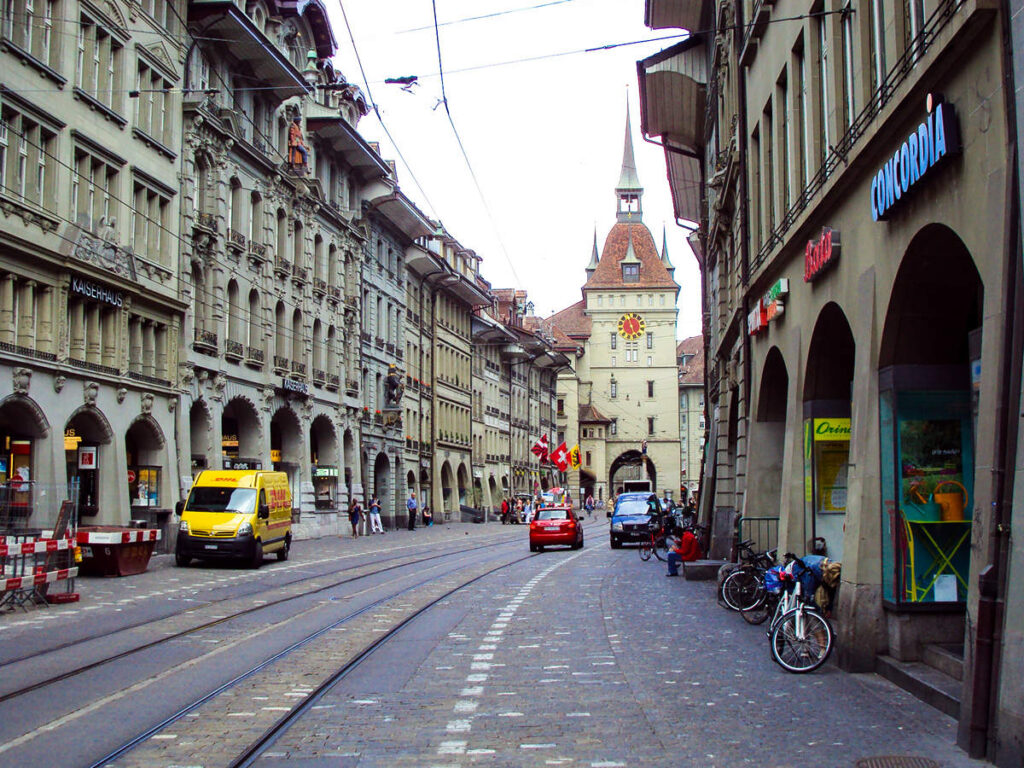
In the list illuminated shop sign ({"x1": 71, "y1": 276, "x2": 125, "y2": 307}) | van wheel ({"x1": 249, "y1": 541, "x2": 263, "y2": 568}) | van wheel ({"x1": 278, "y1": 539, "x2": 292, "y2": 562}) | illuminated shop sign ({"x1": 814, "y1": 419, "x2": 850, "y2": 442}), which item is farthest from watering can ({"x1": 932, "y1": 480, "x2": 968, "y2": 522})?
van wheel ({"x1": 278, "y1": 539, "x2": 292, "y2": 562})

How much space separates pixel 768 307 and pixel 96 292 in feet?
60.8

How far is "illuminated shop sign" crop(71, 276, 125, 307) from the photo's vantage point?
99.3 feet

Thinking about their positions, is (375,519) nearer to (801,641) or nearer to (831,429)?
(831,429)

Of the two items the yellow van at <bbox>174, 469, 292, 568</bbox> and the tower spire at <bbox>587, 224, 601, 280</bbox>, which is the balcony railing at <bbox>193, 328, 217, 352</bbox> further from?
the tower spire at <bbox>587, 224, 601, 280</bbox>

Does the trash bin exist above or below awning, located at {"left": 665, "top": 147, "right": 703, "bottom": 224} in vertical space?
below

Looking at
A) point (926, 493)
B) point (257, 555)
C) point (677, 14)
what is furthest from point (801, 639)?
point (677, 14)

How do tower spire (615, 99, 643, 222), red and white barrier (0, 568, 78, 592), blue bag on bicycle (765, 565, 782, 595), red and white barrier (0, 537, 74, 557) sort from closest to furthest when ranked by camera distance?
blue bag on bicycle (765, 565, 782, 595), red and white barrier (0, 568, 78, 592), red and white barrier (0, 537, 74, 557), tower spire (615, 99, 643, 222)

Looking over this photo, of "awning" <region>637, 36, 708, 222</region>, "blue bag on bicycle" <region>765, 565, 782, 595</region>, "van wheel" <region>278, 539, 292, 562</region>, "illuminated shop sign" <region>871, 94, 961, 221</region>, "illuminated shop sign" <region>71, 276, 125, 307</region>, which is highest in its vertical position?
"awning" <region>637, 36, 708, 222</region>

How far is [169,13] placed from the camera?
36.8 metres

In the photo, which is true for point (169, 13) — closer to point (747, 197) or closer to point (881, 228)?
point (747, 197)

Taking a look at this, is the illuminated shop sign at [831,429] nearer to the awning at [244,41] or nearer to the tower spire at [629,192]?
the awning at [244,41]

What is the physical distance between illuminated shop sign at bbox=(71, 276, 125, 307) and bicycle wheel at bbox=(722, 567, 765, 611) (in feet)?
61.7

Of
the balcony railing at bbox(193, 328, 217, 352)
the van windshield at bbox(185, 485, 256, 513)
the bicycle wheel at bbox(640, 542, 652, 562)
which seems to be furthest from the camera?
the balcony railing at bbox(193, 328, 217, 352)

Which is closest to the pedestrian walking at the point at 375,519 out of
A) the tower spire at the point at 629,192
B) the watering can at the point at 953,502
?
the watering can at the point at 953,502
